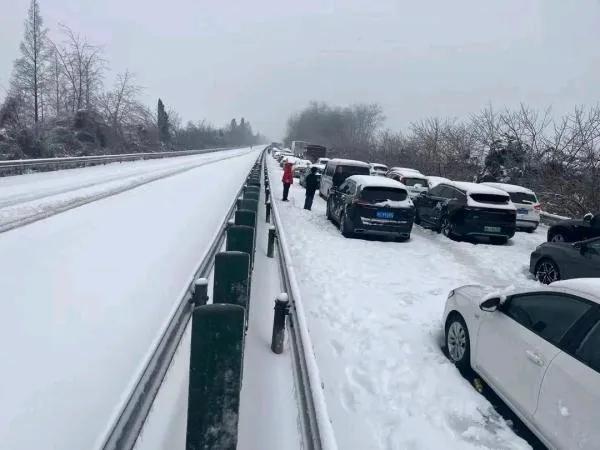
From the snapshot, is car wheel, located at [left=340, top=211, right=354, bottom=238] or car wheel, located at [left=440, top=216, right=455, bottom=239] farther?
car wheel, located at [left=440, top=216, right=455, bottom=239]

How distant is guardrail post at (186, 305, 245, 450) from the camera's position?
10.0ft

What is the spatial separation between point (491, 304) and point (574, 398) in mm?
1328

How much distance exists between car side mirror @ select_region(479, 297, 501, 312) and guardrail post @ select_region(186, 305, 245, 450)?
101 inches

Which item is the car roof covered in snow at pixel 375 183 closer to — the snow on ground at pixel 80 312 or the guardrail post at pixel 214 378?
the snow on ground at pixel 80 312

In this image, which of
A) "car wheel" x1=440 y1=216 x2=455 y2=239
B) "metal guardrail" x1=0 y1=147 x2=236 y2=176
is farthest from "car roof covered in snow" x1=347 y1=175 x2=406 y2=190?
"metal guardrail" x1=0 y1=147 x2=236 y2=176

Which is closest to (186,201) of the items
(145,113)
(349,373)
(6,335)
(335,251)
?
(335,251)

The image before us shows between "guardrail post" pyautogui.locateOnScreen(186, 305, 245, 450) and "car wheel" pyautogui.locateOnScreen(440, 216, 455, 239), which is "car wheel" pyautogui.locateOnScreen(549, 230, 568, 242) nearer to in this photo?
"car wheel" pyautogui.locateOnScreen(440, 216, 455, 239)

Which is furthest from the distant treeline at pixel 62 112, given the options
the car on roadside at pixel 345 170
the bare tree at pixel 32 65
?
the car on roadside at pixel 345 170

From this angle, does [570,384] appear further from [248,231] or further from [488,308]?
[248,231]

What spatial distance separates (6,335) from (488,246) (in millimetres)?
11287

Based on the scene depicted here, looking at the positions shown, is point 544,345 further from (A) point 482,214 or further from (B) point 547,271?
(A) point 482,214

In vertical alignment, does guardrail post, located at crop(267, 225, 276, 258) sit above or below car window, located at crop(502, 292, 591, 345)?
below

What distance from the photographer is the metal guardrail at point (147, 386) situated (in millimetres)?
2994

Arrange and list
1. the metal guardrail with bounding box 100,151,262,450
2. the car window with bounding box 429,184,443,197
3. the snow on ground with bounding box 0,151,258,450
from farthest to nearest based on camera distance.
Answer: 1. the car window with bounding box 429,184,443,197
2. the snow on ground with bounding box 0,151,258,450
3. the metal guardrail with bounding box 100,151,262,450
